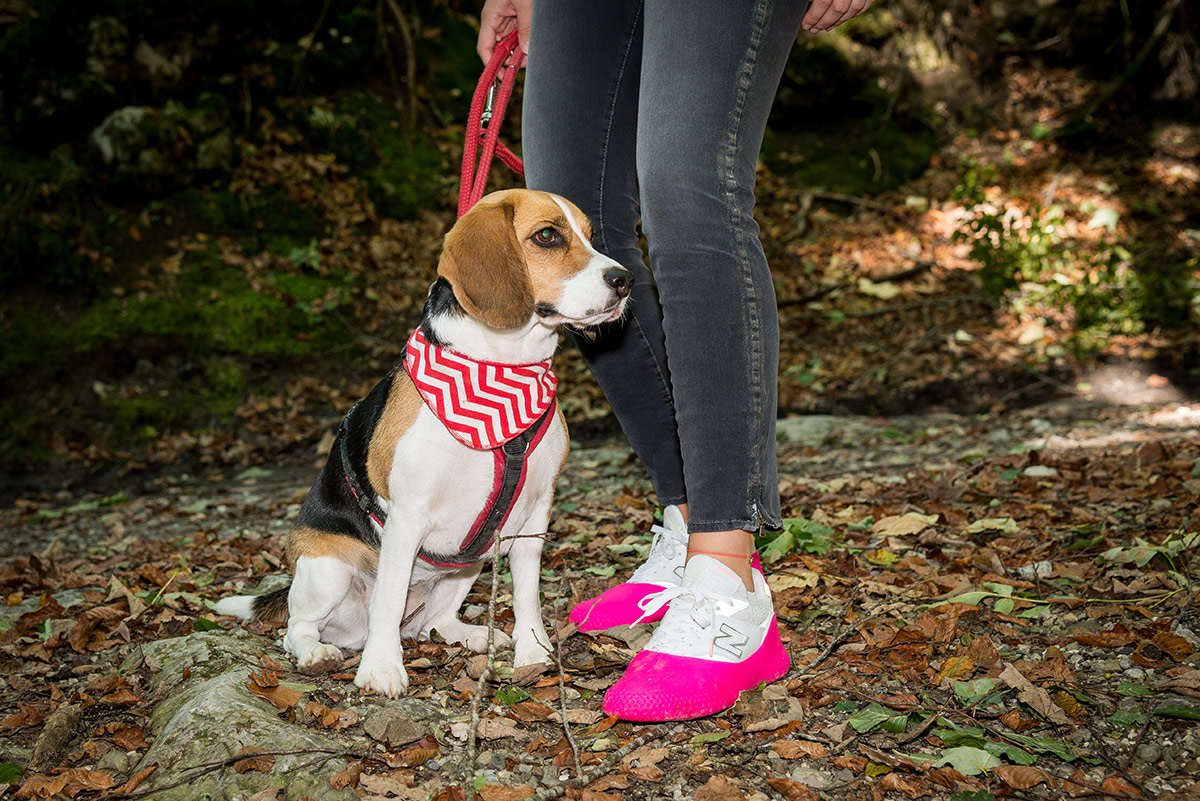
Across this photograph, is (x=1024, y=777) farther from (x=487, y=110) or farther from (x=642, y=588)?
(x=487, y=110)

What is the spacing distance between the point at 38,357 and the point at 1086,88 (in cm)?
1255

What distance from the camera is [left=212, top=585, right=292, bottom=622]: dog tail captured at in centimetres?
315

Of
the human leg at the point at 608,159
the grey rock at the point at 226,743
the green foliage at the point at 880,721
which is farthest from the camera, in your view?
the human leg at the point at 608,159

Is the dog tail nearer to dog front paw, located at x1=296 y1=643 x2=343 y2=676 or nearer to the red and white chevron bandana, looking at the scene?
dog front paw, located at x1=296 y1=643 x2=343 y2=676

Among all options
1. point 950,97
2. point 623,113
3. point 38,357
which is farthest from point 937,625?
point 950,97

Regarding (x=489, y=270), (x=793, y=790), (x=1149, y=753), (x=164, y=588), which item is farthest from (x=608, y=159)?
(x=164, y=588)

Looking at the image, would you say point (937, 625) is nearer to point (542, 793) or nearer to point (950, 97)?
point (542, 793)

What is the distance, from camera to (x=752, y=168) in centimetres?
234

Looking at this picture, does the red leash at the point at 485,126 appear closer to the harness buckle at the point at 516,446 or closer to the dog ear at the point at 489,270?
the dog ear at the point at 489,270

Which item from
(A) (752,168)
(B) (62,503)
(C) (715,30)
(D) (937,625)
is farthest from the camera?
(B) (62,503)

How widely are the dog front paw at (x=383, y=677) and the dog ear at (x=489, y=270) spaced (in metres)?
1.09

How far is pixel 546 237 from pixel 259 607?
5.90 feet

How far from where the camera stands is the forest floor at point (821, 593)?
203 cm

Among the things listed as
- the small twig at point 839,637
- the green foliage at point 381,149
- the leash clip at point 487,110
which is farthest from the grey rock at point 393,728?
the green foliage at point 381,149
